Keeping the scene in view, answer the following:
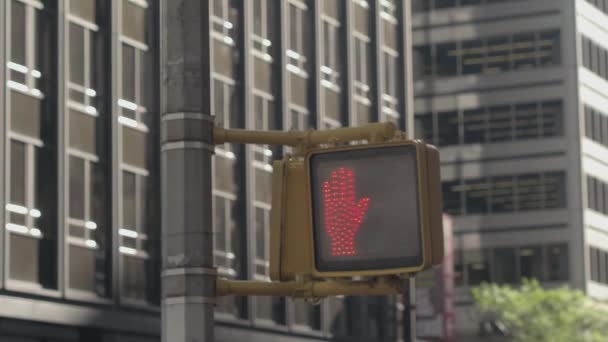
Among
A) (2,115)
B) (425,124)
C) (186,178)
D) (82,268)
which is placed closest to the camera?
Answer: (186,178)

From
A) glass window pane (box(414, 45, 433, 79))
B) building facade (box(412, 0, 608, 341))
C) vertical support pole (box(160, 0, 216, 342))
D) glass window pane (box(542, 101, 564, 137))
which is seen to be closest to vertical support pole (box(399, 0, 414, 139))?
building facade (box(412, 0, 608, 341))

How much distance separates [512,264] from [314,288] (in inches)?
3632

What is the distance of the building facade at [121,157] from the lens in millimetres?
35750

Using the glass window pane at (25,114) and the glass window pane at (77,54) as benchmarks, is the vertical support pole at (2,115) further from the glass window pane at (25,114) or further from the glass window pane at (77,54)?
the glass window pane at (77,54)

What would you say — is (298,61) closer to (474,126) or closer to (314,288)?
(314,288)

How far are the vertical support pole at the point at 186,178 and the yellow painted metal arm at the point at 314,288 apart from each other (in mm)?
344

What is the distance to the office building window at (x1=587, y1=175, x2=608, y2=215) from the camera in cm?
9769

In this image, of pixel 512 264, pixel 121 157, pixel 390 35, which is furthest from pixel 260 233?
pixel 512 264

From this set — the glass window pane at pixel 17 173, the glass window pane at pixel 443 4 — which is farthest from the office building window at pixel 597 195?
the glass window pane at pixel 17 173

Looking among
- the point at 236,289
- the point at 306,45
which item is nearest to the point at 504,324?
the point at 306,45

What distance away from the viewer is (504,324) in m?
85.5

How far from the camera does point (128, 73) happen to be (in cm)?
4122

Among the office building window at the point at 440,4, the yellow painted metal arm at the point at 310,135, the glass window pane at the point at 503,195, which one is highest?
the office building window at the point at 440,4

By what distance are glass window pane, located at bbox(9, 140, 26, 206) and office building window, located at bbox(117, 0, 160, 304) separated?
4.61 meters
